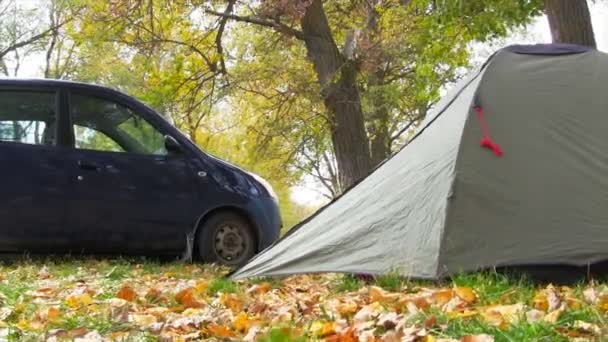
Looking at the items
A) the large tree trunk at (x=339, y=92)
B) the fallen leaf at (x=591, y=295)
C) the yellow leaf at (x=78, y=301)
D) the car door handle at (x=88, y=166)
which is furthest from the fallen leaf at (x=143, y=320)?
the large tree trunk at (x=339, y=92)

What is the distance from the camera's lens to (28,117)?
838 centimetres

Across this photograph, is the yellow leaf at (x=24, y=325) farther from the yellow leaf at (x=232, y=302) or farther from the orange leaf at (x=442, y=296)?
the orange leaf at (x=442, y=296)

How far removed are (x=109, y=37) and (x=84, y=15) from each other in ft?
2.98

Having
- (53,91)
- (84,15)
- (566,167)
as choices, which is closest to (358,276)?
(566,167)

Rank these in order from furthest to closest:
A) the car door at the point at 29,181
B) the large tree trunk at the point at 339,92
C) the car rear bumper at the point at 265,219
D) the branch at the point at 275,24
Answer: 1. the branch at the point at 275,24
2. the large tree trunk at the point at 339,92
3. the car rear bumper at the point at 265,219
4. the car door at the point at 29,181

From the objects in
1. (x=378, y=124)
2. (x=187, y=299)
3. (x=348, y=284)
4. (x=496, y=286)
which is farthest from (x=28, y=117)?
(x=378, y=124)

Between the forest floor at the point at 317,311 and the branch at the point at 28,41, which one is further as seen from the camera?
the branch at the point at 28,41

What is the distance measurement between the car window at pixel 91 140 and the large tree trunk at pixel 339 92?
7186 mm

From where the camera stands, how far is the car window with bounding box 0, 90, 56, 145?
27.2 feet

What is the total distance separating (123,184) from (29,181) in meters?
0.86

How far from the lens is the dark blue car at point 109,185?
26.9 ft

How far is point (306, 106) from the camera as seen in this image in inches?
697

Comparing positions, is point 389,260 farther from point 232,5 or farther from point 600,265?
point 232,5

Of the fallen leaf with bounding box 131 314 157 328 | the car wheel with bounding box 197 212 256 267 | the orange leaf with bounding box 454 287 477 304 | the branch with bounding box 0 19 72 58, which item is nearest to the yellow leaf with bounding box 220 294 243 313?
the fallen leaf with bounding box 131 314 157 328
